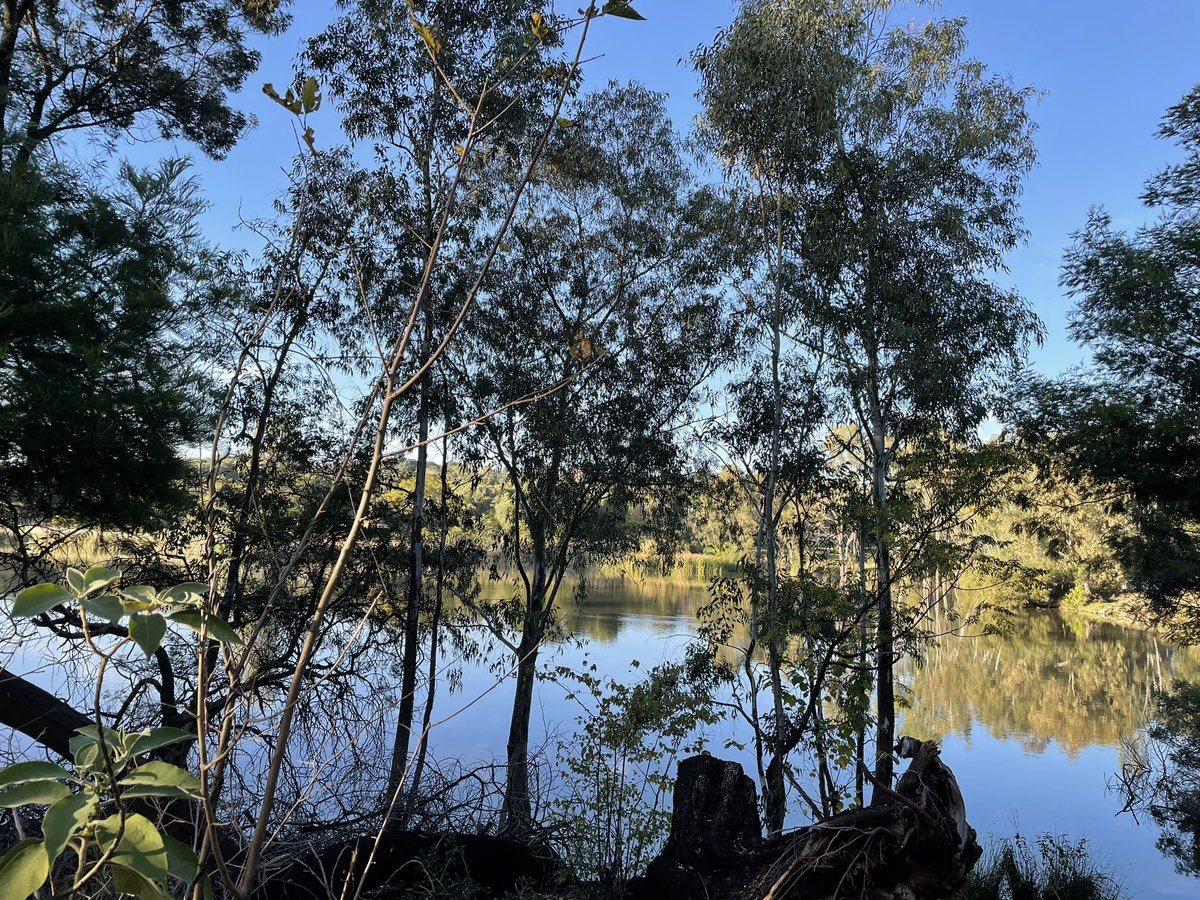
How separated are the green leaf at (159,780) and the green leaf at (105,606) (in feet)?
0.36

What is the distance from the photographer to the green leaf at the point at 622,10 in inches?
30.7

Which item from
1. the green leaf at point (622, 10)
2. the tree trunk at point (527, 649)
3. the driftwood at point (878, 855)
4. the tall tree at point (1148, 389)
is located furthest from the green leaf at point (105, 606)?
the tall tree at point (1148, 389)

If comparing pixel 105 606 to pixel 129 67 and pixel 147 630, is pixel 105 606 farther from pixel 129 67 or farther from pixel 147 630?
pixel 129 67

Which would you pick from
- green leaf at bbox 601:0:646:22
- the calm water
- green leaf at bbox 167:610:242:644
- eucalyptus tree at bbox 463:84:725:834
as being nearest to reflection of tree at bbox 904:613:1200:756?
the calm water

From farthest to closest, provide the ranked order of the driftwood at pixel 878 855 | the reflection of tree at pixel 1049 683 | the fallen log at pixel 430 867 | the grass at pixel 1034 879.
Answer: the reflection of tree at pixel 1049 683
the grass at pixel 1034 879
the fallen log at pixel 430 867
the driftwood at pixel 878 855

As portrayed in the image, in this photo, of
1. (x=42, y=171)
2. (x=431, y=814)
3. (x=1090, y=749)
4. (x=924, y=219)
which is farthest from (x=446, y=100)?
(x=1090, y=749)

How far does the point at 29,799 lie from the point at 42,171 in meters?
4.64

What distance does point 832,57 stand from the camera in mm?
7160

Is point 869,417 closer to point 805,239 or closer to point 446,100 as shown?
point 805,239

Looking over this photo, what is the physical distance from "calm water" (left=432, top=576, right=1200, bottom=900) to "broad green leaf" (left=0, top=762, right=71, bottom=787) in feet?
12.9

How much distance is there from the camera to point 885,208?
318 inches

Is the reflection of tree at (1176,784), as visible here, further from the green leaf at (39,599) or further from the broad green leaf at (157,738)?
the green leaf at (39,599)

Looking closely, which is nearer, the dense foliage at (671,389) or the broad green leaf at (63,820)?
the broad green leaf at (63,820)

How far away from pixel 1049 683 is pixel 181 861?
731 inches
